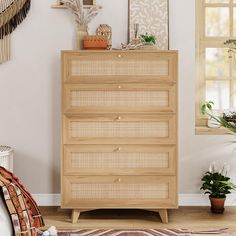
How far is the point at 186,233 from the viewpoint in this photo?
13.5 ft

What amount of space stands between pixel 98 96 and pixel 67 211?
104 centimetres

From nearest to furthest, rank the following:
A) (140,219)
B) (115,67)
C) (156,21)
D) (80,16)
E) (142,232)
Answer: (142,232)
(115,67)
(140,219)
(80,16)
(156,21)

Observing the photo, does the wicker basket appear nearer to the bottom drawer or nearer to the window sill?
the bottom drawer

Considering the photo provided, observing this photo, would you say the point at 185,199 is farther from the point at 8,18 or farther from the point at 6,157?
the point at 8,18

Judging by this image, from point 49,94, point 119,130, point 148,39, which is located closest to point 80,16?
point 148,39

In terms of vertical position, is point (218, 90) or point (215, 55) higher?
point (215, 55)

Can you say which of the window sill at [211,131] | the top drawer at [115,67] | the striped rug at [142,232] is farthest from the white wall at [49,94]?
the striped rug at [142,232]

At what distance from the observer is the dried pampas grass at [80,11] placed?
475 cm

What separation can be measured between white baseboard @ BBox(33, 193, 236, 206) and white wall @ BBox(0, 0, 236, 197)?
0.15 feet

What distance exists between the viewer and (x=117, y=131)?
174 inches

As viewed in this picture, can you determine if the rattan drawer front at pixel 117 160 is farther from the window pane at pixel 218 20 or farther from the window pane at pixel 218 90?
the window pane at pixel 218 20

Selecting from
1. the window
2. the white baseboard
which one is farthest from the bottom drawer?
the window

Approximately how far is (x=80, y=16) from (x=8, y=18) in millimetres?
630

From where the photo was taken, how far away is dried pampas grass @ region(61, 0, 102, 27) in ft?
15.6
